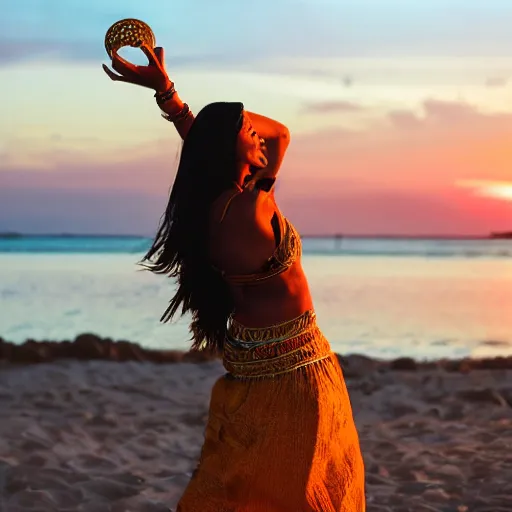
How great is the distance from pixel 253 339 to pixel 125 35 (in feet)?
4.34

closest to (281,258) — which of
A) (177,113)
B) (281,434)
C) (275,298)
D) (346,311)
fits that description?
(275,298)

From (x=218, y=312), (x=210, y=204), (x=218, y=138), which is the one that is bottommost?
(x=218, y=312)

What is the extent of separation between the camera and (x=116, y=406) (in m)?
8.53

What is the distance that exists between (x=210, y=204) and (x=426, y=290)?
21460mm

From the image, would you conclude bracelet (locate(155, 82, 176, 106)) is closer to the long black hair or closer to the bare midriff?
the long black hair

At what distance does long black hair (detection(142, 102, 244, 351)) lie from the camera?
134 inches

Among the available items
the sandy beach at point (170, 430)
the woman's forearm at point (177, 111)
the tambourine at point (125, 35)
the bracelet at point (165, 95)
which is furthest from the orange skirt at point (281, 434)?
the tambourine at point (125, 35)

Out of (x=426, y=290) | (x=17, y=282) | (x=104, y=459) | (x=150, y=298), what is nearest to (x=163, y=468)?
(x=104, y=459)

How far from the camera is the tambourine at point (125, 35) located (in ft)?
12.1

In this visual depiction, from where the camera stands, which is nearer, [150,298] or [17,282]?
[150,298]

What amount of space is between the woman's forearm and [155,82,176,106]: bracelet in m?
Answer: 0.01

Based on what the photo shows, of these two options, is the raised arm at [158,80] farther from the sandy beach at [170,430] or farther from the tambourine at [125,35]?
the sandy beach at [170,430]

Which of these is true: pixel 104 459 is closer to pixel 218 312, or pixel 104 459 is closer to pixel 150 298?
pixel 218 312

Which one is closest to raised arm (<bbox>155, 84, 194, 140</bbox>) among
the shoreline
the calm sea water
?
the shoreline
